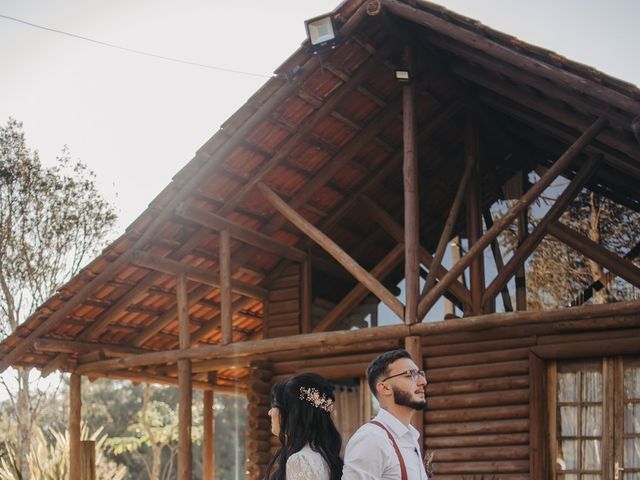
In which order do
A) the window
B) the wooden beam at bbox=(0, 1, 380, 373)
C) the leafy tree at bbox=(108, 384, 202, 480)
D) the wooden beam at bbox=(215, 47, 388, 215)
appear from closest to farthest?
the window, the wooden beam at bbox=(0, 1, 380, 373), the wooden beam at bbox=(215, 47, 388, 215), the leafy tree at bbox=(108, 384, 202, 480)

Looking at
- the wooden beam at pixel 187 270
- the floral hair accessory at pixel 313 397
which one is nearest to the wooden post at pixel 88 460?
the wooden beam at pixel 187 270

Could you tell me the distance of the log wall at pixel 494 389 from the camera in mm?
11828

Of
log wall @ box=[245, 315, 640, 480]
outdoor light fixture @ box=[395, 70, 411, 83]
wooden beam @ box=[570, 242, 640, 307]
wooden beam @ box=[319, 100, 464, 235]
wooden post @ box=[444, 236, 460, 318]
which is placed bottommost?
log wall @ box=[245, 315, 640, 480]

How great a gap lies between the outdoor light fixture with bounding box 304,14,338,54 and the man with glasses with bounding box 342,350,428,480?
7.25 m

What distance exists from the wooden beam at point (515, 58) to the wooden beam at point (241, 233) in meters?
3.32

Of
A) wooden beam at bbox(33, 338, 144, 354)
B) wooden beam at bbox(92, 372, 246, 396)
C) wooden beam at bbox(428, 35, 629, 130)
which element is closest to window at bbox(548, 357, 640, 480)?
wooden beam at bbox(428, 35, 629, 130)

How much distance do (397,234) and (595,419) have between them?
12.2 ft

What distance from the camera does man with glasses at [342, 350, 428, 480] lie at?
4.43 metres

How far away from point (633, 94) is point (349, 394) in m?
6.51

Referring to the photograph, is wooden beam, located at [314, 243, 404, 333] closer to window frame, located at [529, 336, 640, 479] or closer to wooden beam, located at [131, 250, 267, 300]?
wooden beam, located at [131, 250, 267, 300]

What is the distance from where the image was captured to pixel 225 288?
13.1m

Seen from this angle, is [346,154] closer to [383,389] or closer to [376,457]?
[383,389]

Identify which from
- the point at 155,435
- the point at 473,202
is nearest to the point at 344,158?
the point at 473,202

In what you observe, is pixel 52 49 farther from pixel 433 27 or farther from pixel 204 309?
pixel 433 27
